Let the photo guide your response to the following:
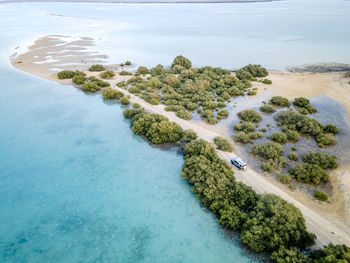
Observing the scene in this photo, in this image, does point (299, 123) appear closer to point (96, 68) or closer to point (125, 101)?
point (125, 101)

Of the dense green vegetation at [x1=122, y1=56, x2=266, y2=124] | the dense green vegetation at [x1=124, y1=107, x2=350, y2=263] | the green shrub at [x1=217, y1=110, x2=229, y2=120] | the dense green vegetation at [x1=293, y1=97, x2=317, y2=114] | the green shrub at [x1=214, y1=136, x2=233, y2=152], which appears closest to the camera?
the dense green vegetation at [x1=124, y1=107, x2=350, y2=263]

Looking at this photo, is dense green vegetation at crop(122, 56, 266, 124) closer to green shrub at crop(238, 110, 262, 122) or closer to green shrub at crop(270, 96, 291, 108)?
green shrub at crop(238, 110, 262, 122)

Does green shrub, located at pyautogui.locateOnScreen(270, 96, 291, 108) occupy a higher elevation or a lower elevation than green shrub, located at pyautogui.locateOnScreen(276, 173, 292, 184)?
higher

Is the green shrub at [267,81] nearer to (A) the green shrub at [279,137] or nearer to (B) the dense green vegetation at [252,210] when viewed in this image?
(A) the green shrub at [279,137]

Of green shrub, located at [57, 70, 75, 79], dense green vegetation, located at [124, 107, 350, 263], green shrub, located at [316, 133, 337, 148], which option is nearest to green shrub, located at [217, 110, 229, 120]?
dense green vegetation, located at [124, 107, 350, 263]

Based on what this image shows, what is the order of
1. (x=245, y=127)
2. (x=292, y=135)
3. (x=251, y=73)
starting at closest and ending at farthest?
(x=292, y=135), (x=245, y=127), (x=251, y=73)

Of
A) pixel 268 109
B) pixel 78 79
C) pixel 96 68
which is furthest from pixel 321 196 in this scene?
pixel 96 68
